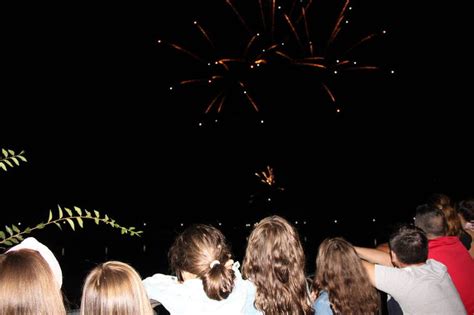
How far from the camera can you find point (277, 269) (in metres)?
3.12

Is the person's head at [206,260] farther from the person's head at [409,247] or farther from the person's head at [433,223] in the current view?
the person's head at [433,223]

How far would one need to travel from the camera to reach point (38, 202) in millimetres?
32469

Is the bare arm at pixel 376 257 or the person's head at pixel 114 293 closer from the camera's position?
the person's head at pixel 114 293

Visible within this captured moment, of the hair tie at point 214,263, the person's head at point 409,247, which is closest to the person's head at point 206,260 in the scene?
the hair tie at point 214,263

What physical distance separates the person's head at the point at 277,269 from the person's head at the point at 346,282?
391 millimetres

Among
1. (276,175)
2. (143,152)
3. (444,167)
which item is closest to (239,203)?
(276,175)

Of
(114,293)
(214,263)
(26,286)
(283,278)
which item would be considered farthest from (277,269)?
(26,286)

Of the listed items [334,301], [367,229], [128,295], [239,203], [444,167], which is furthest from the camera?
[239,203]

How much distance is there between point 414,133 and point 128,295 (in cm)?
4195

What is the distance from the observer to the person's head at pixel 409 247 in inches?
125

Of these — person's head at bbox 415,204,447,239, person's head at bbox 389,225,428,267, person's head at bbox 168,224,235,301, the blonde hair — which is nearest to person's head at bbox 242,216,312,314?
person's head at bbox 168,224,235,301

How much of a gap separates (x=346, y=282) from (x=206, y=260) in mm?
1288

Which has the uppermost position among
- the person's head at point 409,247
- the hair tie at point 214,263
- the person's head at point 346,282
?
the hair tie at point 214,263

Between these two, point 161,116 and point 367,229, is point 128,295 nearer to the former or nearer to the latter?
point 367,229
